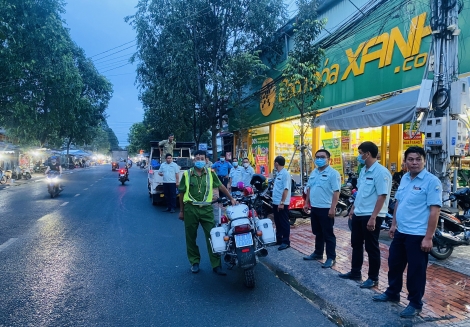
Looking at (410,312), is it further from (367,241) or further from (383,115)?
(383,115)

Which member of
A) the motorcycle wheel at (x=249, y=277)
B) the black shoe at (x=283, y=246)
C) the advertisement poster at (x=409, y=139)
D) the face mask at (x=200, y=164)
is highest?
the advertisement poster at (x=409, y=139)

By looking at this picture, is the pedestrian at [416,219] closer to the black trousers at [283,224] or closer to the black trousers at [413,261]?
Answer: the black trousers at [413,261]

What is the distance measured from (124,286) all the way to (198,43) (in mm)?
16401

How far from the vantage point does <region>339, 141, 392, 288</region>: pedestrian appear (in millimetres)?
4395

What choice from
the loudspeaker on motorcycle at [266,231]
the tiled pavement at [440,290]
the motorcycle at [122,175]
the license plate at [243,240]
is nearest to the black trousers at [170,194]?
the tiled pavement at [440,290]

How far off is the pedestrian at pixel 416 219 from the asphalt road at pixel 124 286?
3.35 feet

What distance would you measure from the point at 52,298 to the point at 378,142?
10.9 m

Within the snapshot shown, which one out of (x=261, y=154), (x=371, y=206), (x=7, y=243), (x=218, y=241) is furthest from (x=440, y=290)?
(x=261, y=154)

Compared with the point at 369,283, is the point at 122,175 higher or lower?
higher

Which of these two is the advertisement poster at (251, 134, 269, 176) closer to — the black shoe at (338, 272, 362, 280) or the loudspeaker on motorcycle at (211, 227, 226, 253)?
the black shoe at (338, 272, 362, 280)

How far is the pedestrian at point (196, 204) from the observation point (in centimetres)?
527

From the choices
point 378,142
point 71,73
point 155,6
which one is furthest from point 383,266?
point 71,73

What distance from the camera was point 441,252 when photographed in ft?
18.7

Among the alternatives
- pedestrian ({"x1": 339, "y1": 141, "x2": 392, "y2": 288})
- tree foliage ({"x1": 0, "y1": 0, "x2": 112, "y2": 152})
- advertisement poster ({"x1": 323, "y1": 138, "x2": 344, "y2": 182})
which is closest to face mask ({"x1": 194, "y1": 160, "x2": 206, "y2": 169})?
pedestrian ({"x1": 339, "y1": 141, "x2": 392, "y2": 288})
